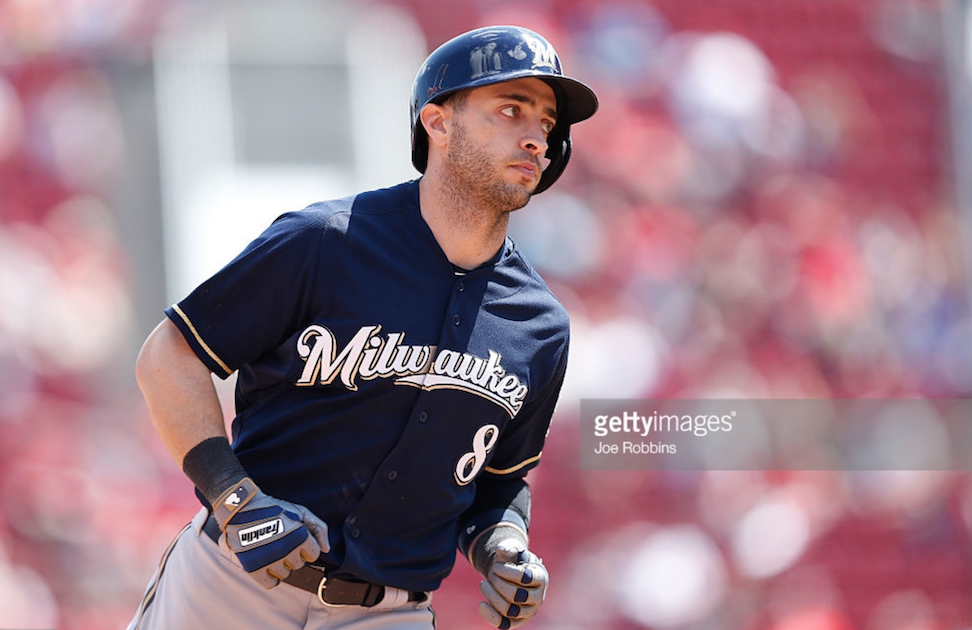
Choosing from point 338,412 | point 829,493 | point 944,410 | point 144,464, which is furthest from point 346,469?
point 944,410

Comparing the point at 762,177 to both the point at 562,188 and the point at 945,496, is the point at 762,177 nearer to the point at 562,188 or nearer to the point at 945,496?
the point at 562,188

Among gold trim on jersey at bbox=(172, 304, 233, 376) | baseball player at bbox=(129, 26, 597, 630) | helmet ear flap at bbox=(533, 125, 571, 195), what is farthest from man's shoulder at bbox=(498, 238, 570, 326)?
gold trim on jersey at bbox=(172, 304, 233, 376)

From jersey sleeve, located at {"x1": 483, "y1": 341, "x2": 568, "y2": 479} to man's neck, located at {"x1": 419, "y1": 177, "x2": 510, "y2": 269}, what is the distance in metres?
0.32

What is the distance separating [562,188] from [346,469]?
9.88 ft

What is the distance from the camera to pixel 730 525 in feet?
16.7

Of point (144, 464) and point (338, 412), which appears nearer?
point (338, 412)

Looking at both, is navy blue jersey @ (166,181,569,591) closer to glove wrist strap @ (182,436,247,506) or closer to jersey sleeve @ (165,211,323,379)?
jersey sleeve @ (165,211,323,379)

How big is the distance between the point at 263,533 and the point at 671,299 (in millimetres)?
3368

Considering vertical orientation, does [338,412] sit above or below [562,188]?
below

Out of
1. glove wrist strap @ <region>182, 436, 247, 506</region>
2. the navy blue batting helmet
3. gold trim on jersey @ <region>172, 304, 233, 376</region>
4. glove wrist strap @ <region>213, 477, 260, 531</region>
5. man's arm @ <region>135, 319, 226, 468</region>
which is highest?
the navy blue batting helmet

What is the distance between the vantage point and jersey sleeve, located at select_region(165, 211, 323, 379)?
7.38ft

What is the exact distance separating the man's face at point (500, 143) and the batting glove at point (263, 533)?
2.62 ft

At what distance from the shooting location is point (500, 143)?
8.13ft

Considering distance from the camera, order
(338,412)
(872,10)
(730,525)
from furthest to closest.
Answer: (872,10)
(730,525)
(338,412)
